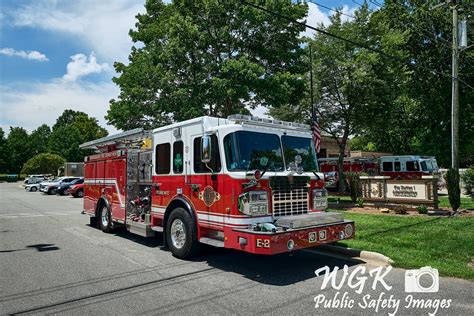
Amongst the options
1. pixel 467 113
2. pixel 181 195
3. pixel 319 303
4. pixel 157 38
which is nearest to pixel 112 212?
pixel 181 195

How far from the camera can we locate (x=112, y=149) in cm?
1141

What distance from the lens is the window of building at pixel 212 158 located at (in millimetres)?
6924

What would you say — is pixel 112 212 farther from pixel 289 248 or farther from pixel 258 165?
pixel 289 248

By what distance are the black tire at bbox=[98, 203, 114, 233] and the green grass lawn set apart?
6.60 m

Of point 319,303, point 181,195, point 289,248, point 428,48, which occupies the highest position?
point 428,48

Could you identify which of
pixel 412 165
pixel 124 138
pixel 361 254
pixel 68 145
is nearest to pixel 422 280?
pixel 361 254

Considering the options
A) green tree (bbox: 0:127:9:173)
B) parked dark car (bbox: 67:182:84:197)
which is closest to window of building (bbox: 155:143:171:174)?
parked dark car (bbox: 67:182:84:197)

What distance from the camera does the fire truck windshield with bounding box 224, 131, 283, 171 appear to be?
671 centimetres

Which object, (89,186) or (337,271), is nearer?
(337,271)

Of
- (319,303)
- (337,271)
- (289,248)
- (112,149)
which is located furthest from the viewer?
(112,149)

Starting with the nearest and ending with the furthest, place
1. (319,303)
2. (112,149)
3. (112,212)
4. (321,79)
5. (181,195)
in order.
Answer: (319,303) < (181,195) < (112,212) < (112,149) < (321,79)

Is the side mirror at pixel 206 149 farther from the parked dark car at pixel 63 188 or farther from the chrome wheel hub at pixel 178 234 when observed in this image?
the parked dark car at pixel 63 188

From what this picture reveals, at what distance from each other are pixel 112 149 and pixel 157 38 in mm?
10519

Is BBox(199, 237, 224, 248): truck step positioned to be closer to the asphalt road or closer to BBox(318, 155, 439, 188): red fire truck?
the asphalt road
